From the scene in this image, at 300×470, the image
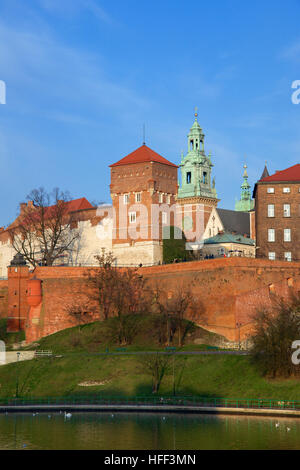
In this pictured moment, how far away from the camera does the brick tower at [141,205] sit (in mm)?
92125

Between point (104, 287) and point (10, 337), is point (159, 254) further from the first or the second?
point (10, 337)

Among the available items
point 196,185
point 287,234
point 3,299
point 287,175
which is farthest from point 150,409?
point 196,185

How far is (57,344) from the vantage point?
74.1 metres

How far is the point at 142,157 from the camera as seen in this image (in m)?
95.6

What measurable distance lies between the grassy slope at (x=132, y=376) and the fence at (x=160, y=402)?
1.46 m

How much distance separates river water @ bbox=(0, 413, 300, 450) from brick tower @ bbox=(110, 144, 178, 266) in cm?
3830

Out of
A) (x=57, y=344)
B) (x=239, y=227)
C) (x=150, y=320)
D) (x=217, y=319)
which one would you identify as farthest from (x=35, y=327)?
(x=239, y=227)

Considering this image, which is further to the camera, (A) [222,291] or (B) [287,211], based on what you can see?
(B) [287,211]

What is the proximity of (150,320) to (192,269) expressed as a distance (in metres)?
5.89

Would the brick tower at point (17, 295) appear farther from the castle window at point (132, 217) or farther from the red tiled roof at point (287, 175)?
the red tiled roof at point (287, 175)

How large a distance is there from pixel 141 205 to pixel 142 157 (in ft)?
19.1

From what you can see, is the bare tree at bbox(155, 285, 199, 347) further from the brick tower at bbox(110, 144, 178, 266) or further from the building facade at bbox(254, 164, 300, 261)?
the brick tower at bbox(110, 144, 178, 266)

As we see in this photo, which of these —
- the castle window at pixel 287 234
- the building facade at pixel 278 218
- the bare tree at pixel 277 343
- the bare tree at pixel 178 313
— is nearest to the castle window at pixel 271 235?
the building facade at pixel 278 218
